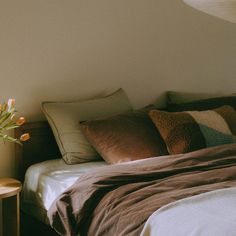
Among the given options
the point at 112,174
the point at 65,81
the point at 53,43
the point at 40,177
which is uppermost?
the point at 53,43

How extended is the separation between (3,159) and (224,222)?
59.8 inches

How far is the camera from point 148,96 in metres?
3.42

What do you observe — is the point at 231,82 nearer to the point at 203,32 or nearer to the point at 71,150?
the point at 203,32

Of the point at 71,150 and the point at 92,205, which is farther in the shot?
the point at 71,150

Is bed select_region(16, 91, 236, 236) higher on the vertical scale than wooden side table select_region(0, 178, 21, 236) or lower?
higher

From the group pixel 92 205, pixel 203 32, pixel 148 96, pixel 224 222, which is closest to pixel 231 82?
pixel 203 32

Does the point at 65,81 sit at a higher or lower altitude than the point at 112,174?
higher

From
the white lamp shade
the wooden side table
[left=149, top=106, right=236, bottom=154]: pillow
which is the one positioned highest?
the white lamp shade

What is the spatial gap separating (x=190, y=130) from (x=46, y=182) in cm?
81

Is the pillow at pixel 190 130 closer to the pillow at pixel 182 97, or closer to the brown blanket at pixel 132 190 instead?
the brown blanket at pixel 132 190

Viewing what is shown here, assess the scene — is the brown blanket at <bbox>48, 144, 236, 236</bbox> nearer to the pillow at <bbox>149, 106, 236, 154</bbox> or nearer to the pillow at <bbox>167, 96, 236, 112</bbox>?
the pillow at <bbox>149, 106, 236, 154</bbox>

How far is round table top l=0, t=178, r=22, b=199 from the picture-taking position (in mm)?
2363

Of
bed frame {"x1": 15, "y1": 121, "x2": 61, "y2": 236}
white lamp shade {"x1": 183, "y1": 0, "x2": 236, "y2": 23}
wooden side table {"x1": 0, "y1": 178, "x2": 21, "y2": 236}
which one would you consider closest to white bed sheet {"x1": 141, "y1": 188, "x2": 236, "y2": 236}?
white lamp shade {"x1": 183, "y1": 0, "x2": 236, "y2": 23}

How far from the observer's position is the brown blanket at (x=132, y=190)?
192 cm
